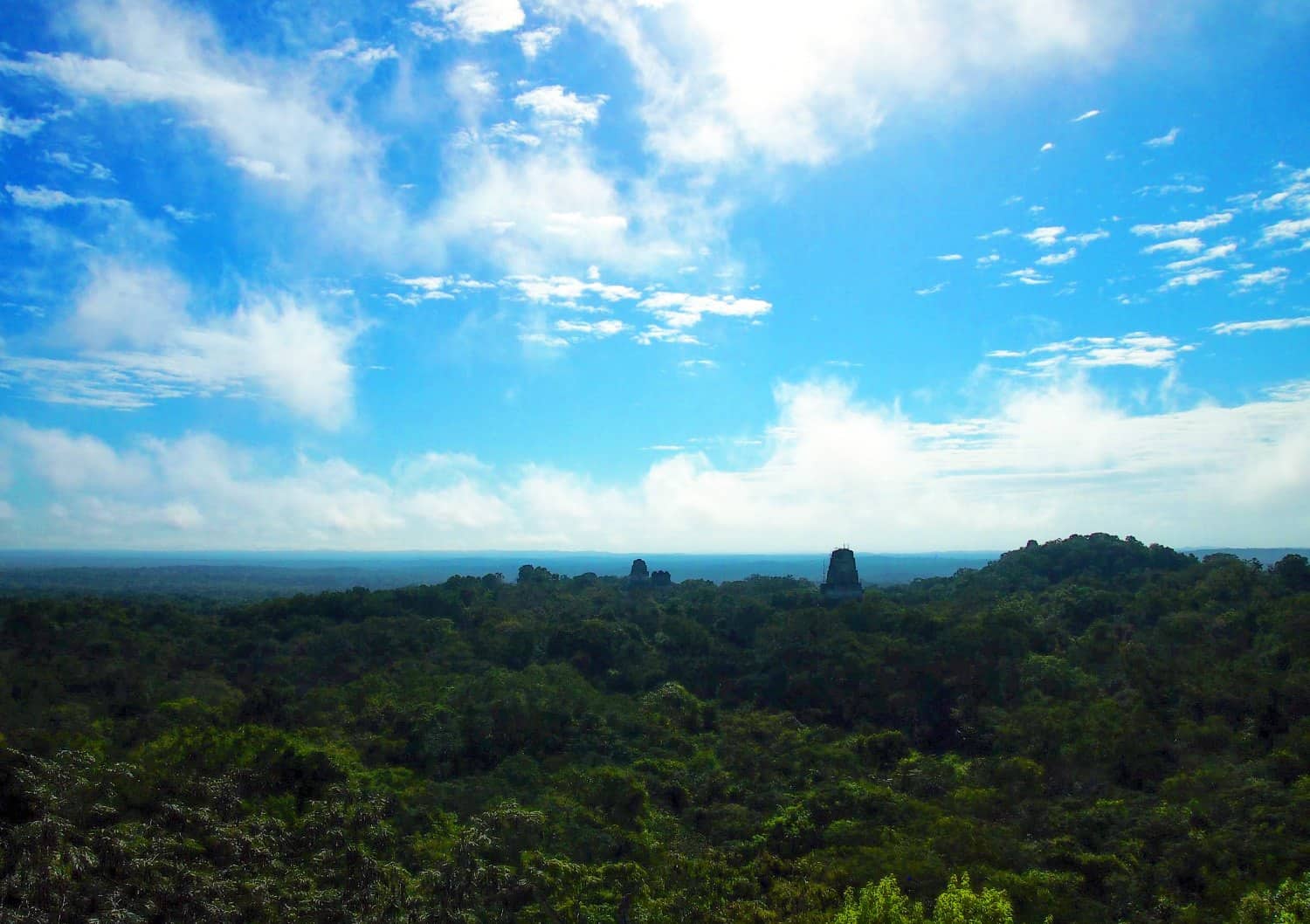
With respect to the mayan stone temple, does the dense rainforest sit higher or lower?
lower

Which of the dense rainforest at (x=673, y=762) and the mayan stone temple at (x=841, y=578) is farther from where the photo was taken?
the mayan stone temple at (x=841, y=578)

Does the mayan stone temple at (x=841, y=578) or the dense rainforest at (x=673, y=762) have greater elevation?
the mayan stone temple at (x=841, y=578)

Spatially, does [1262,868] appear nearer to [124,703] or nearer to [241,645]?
[124,703]

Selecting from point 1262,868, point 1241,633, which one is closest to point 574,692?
point 1262,868

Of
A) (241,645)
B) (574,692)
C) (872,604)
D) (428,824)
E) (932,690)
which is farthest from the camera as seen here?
(872,604)

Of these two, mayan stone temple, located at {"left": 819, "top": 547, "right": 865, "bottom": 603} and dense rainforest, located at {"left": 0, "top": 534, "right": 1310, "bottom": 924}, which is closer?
dense rainforest, located at {"left": 0, "top": 534, "right": 1310, "bottom": 924}
